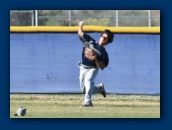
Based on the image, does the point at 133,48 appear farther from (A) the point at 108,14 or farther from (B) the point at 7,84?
(B) the point at 7,84

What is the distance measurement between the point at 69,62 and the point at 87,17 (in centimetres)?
61

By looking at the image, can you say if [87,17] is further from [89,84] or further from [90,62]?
[89,84]

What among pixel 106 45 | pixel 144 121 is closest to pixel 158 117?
pixel 144 121

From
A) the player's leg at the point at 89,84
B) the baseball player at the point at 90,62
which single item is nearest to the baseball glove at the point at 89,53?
the baseball player at the point at 90,62

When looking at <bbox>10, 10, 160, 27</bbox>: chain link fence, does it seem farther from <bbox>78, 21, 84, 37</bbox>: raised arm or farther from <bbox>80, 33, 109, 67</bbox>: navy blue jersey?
<bbox>80, 33, 109, 67</bbox>: navy blue jersey

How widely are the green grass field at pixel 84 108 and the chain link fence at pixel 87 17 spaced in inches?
32.4

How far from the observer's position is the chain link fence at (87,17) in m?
13.6

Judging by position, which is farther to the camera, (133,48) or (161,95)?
(133,48)

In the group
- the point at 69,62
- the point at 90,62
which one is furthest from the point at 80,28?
the point at 69,62

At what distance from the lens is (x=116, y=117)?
13258 mm

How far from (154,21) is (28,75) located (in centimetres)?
156

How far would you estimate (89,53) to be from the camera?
13.7 m

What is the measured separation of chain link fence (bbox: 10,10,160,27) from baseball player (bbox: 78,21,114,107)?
0.17 meters

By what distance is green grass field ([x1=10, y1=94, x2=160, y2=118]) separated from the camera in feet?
43.9
